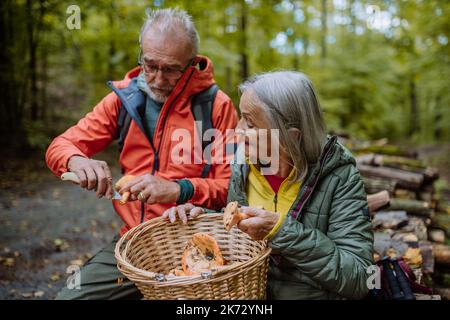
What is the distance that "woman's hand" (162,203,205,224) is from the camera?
2.35 m

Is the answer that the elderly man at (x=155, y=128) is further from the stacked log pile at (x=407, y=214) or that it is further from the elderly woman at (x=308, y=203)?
the stacked log pile at (x=407, y=214)

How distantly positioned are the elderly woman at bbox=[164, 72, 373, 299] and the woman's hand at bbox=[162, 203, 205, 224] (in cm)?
45

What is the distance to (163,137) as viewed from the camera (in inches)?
109

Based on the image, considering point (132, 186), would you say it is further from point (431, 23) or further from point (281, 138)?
point (431, 23)

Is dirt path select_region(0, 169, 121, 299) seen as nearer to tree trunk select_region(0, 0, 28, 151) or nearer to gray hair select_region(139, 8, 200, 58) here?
tree trunk select_region(0, 0, 28, 151)

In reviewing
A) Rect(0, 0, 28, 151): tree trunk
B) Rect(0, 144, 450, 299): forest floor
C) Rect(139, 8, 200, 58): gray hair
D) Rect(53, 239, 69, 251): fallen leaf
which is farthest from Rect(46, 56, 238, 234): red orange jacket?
Rect(0, 0, 28, 151): tree trunk

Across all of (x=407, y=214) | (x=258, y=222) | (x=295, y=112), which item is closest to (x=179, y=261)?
(x=258, y=222)

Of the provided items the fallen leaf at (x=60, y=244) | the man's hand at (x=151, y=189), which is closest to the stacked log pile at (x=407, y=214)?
the man's hand at (x=151, y=189)

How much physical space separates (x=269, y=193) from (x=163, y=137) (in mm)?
859

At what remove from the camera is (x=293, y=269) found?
2178 mm

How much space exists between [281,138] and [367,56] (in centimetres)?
1530

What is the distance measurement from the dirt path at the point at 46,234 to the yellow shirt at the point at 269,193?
7.87 ft
